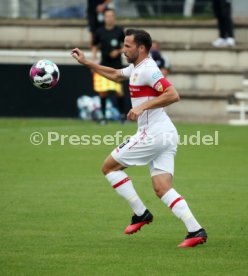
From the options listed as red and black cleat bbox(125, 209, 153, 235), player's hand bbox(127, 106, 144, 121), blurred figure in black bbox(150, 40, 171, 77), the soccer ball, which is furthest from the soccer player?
blurred figure in black bbox(150, 40, 171, 77)

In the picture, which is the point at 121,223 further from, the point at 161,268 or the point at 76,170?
the point at 76,170

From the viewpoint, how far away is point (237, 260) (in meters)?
8.36

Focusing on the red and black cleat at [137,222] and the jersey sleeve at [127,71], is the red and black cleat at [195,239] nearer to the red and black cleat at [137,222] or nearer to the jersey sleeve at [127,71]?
the red and black cleat at [137,222]

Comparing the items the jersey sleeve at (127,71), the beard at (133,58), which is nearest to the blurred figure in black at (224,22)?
the jersey sleeve at (127,71)

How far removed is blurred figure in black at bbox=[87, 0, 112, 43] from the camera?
2402 cm

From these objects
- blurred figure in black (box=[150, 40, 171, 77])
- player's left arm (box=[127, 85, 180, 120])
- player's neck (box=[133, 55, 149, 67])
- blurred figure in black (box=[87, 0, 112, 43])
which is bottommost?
blurred figure in black (box=[150, 40, 171, 77])

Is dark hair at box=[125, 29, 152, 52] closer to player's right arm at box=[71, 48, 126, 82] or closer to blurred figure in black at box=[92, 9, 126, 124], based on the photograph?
player's right arm at box=[71, 48, 126, 82]

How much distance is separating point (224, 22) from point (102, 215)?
13.9 m

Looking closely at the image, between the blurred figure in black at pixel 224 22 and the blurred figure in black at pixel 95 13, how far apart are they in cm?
277

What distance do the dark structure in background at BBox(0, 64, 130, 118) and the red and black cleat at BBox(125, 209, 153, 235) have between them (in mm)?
13561

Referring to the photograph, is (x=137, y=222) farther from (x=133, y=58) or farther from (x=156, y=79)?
(x=133, y=58)

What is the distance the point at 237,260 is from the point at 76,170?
689 centimetres

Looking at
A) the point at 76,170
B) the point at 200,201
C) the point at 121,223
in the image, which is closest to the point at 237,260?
the point at 121,223

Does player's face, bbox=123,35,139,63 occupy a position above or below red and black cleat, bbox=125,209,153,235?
above
